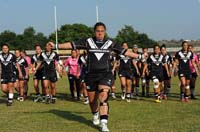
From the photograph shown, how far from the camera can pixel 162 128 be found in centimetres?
1045

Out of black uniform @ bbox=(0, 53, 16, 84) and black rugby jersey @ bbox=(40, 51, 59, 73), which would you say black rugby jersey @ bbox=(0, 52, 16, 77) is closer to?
black uniform @ bbox=(0, 53, 16, 84)

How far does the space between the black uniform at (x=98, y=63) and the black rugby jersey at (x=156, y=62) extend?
676 centimetres

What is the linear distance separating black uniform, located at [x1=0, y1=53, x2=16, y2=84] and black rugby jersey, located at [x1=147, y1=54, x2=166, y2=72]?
5.28m

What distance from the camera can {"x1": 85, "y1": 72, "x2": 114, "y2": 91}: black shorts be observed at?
1057cm

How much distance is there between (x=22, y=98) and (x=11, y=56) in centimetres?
305

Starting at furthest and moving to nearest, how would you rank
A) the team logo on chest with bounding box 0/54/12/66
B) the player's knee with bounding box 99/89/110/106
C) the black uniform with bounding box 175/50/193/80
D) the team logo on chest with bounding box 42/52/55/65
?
the team logo on chest with bounding box 42/52/55/65 < the black uniform with bounding box 175/50/193/80 < the team logo on chest with bounding box 0/54/12/66 < the player's knee with bounding box 99/89/110/106

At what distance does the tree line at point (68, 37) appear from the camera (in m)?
98.5

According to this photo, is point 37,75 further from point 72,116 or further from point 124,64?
point 72,116

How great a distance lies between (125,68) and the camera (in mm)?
17266

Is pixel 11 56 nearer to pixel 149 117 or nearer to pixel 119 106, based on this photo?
pixel 119 106

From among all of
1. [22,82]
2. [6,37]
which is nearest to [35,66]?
Answer: [22,82]

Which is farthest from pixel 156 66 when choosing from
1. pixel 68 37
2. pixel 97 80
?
pixel 68 37

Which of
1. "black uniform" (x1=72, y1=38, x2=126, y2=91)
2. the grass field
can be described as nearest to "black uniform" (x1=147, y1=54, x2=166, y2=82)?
the grass field

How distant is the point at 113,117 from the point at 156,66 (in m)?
5.26
